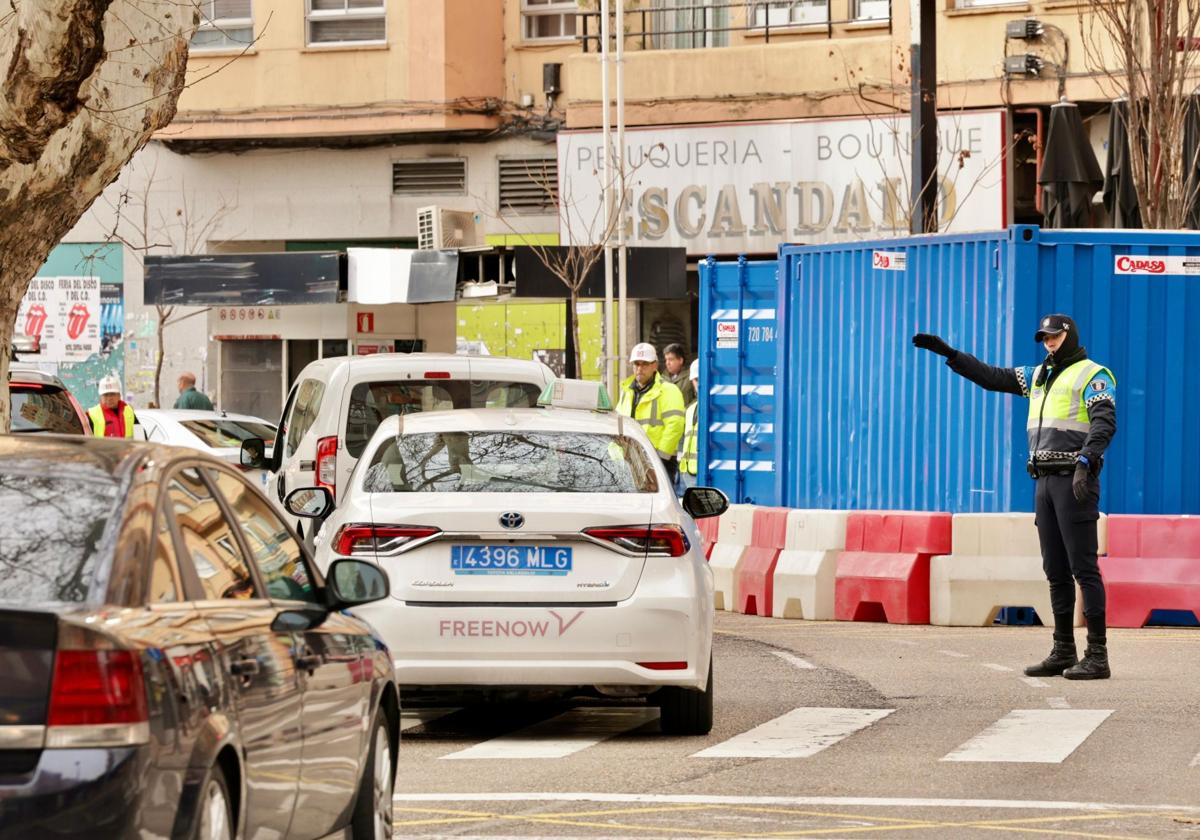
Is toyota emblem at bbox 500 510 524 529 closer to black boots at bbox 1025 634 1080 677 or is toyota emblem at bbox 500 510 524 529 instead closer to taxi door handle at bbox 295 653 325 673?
taxi door handle at bbox 295 653 325 673

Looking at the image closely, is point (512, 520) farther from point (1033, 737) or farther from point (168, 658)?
point (168, 658)

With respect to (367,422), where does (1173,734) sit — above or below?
below

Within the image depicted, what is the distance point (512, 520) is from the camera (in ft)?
33.6

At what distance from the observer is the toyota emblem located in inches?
402

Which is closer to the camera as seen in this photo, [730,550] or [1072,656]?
[1072,656]

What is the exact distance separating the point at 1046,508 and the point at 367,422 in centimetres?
444

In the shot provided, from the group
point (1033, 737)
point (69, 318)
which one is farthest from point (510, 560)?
point (69, 318)

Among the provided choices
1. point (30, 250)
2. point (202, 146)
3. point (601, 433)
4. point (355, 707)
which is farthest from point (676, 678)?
point (202, 146)

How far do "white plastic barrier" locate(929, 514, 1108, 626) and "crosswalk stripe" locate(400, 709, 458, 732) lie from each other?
17.6 ft

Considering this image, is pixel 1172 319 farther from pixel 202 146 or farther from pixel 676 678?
pixel 202 146

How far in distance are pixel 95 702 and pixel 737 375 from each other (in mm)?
15998

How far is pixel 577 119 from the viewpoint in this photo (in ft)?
103

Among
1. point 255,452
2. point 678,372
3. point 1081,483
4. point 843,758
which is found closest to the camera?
point 843,758

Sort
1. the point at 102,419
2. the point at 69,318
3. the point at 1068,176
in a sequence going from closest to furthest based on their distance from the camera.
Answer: the point at 102,419
the point at 1068,176
the point at 69,318
